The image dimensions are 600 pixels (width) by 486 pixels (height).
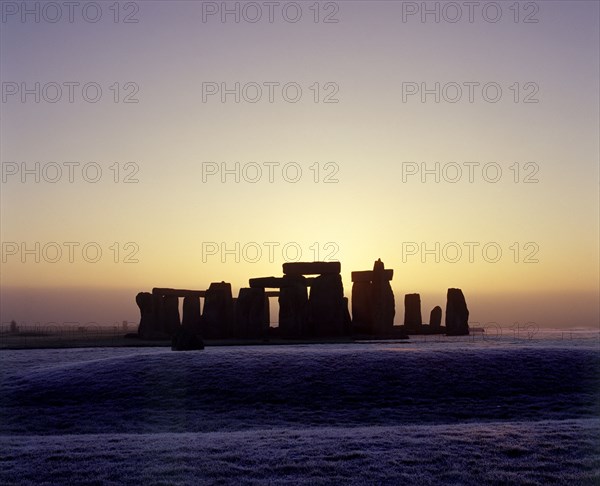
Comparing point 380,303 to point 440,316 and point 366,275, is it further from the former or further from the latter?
point 440,316

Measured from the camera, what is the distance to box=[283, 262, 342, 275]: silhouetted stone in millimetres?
54812

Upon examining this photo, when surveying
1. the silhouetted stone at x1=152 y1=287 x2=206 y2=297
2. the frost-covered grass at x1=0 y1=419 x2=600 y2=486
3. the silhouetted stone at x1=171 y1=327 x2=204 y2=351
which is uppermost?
the silhouetted stone at x1=152 y1=287 x2=206 y2=297

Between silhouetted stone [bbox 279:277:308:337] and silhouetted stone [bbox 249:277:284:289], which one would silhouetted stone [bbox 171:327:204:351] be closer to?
silhouetted stone [bbox 279:277:308:337]

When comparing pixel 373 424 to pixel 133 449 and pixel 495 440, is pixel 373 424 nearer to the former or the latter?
pixel 495 440

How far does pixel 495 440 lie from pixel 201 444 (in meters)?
6.90

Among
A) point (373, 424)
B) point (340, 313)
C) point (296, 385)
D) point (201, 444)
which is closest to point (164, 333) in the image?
point (340, 313)

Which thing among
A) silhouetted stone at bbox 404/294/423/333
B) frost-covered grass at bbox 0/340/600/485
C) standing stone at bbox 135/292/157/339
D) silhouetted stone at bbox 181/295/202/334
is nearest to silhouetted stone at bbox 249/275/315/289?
silhouetted stone at bbox 181/295/202/334

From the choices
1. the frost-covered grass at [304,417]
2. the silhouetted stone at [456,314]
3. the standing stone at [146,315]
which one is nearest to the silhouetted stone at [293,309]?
the standing stone at [146,315]

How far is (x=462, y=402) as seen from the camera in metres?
25.0

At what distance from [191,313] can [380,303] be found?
1554cm

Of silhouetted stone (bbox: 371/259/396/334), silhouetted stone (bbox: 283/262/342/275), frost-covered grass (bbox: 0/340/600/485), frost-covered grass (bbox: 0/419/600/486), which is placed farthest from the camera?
silhouetted stone (bbox: 371/259/396/334)

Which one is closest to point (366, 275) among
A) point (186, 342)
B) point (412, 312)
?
point (412, 312)

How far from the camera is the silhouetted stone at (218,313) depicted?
57.4 m

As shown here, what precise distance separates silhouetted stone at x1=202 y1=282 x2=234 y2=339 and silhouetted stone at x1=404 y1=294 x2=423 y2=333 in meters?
20.5
